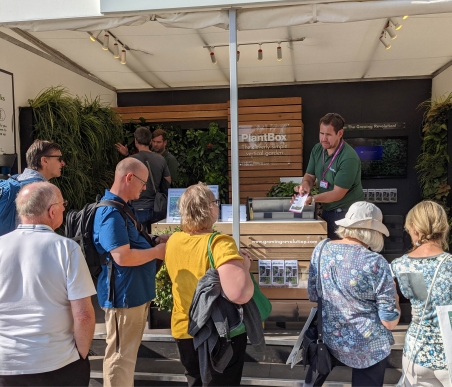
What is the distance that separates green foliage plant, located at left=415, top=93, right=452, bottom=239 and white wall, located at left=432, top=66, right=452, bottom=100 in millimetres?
131

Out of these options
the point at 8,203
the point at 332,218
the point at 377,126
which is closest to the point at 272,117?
the point at 377,126

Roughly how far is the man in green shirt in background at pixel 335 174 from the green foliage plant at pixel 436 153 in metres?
3.15

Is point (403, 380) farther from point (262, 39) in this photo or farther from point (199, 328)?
point (262, 39)

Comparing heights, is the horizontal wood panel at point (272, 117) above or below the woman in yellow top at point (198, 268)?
above

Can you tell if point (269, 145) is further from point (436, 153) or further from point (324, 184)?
point (324, 184)

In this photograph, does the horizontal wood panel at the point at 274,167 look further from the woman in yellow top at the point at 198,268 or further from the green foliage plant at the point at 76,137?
the woman in yellow top at the point at 198,268

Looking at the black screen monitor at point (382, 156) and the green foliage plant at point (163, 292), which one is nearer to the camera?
the green foliage plant at point (163, 292)

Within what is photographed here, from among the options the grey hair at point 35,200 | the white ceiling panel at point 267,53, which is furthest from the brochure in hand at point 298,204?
the grey hair at point 35,200

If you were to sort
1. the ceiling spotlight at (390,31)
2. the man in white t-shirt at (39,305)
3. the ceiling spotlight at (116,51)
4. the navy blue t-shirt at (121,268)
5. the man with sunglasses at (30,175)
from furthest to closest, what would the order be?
the ceiling spotlight at (116,51) < the ceiling spotlight at (390,31) < the man with sunglasses at (30,175) < the navy blue t-shirt at (121,268) < the man in white t-shirt at (39,305)

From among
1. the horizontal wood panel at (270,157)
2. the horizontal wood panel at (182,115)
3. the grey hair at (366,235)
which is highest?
the horizontal wood panel at (182,115)

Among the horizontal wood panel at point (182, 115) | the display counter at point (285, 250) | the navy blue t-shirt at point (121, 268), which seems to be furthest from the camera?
the horizontal wood panel at point (182, 115)

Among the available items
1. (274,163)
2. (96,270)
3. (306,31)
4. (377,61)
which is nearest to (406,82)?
(377,61)

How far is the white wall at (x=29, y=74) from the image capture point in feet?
14.5

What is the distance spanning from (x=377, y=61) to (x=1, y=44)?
4563 mm
